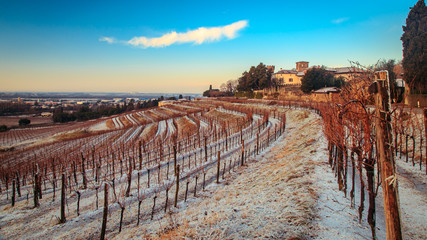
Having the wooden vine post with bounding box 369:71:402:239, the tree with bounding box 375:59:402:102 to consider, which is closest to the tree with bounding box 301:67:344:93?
the tree with bounding box 375:59:402:102

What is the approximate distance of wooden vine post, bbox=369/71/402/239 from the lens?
319 cm

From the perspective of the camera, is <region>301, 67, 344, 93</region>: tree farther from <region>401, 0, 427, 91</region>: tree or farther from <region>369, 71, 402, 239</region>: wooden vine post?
<region>369, 71, 402, 239</region>: wooden vine post

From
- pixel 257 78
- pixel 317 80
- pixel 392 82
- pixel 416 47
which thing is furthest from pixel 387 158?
pixel 257 78

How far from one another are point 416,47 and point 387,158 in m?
28.3

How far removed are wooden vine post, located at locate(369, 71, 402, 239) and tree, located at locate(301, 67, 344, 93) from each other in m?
41.6

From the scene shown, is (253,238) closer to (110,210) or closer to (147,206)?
(147,206)

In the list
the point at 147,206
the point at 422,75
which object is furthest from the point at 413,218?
the point at 422,75

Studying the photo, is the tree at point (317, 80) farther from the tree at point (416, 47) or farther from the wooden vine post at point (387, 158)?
the wooden vine post at point (387, 158)

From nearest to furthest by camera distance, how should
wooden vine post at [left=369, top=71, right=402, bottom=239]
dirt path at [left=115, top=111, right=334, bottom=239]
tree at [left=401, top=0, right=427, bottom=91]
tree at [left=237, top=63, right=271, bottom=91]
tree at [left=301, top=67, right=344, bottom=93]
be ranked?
wooden vine post at [left=369, top=71, right=402, bottom=239], dirt path at [left=115, top=111, right=334, bottom=239], tree at [left=401, top=0, right=427, bottom=91], tree at [left=301, top=67, right=344, bottom=93], tree at [left=237, top=63, right=271, bottom=91]

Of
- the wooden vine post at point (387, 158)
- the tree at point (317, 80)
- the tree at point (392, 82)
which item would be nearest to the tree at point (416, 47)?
the tree at point (392, 82)

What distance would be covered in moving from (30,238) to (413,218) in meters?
11.4

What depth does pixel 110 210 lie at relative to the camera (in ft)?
27.1

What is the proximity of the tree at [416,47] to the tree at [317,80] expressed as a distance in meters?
14.0

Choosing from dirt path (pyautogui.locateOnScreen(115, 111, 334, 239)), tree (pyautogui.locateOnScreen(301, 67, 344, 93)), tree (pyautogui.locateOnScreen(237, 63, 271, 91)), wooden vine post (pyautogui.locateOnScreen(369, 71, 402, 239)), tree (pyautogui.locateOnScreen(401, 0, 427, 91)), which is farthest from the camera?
tree (pyautogui.locateOnScreen(237, 63, 271, 91))
